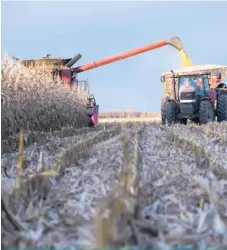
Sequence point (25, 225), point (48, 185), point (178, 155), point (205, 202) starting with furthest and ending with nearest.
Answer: point (178, 155), point (48, 185), point (205, 202), point (25, 225)

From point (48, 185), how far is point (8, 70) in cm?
581

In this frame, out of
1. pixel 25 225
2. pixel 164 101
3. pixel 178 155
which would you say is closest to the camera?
pixel 25 225

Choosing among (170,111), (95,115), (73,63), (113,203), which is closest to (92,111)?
(95,115)

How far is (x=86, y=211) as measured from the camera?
3043mm

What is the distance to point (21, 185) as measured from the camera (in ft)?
11.0

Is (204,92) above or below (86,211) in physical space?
above

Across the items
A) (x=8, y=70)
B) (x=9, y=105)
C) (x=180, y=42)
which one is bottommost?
(x=9, y=105)

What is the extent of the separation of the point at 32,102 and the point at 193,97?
5915mm

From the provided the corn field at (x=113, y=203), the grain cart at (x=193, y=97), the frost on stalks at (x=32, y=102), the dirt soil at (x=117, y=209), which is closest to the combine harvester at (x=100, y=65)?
the grain cart at (x=193, y=97)

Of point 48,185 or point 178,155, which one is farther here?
point 178,155

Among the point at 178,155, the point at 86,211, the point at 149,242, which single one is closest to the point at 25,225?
the point at 86,211

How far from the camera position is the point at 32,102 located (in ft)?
35.4

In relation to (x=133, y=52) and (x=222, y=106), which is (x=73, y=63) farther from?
(x=222, y=106)

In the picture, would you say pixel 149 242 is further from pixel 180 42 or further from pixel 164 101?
pixel 180 42
